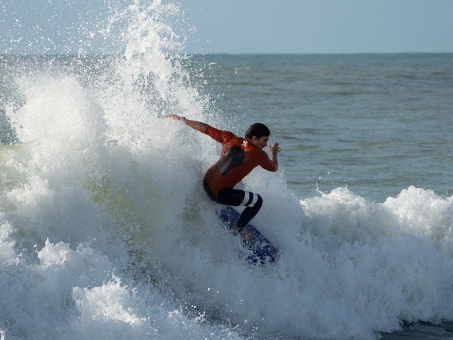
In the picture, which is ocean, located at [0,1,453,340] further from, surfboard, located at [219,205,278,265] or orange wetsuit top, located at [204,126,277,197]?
orange wetsuit top, located at [204,126,277,197]

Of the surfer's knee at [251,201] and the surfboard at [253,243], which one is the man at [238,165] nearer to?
the surfer's knee at [251,201]

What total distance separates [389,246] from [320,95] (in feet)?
70.9

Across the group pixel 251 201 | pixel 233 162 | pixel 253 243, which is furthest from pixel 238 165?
pixel 253 243

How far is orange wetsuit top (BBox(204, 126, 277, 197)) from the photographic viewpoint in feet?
27.2

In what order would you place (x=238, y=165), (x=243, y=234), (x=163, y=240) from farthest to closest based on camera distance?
(x=243, y=234) → (x=163, y=240) → (x=238, y=165)

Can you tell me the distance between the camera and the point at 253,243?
28.7 ft

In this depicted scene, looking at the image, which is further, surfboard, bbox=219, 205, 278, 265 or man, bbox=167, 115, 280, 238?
surfboard, bbox=219, 205, 278, 265

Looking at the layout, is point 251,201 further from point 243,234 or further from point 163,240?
point 163,240

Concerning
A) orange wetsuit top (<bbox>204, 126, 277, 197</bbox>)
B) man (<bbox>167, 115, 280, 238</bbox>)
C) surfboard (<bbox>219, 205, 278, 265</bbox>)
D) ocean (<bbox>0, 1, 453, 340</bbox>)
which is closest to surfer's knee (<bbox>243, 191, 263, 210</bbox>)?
man (<bbox>167, 115, 280, 238</bbox>)

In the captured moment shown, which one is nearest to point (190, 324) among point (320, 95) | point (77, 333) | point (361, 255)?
point (77, 333)

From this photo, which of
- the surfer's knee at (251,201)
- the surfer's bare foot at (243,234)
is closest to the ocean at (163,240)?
the surfer's bare foot at (243,234)

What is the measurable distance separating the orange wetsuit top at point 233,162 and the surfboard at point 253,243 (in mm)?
314

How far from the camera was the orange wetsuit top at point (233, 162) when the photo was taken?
8277 mm

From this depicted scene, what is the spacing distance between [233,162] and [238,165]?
60mm
